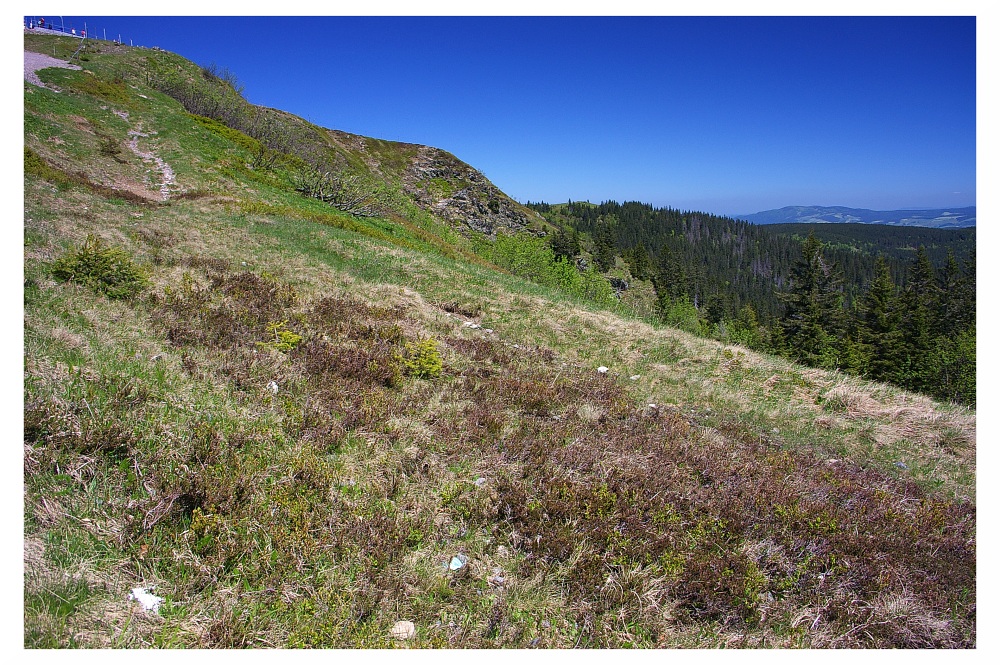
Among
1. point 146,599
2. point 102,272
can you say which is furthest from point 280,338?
point 146,599

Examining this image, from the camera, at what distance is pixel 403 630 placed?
2.95m

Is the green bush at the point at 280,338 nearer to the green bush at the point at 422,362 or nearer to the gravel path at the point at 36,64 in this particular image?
the green bush at the point at 422,362

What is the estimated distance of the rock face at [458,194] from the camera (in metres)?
63.4

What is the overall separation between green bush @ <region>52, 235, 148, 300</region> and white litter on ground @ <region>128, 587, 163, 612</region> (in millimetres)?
6648

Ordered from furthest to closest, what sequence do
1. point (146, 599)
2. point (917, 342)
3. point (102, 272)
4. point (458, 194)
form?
1. point (458, 194)
2. point (917, 342)
3. point (102, 272)
4. point (146, 599)

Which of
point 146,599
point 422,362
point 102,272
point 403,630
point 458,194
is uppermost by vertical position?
point 458,194

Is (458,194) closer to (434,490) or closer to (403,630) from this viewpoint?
(434,490)

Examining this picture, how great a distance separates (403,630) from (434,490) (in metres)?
1.41

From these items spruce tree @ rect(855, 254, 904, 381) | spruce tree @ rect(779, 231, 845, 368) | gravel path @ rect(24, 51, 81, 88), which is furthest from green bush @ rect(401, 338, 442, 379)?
spruce tree @ rect(779, 231, 845, 368)

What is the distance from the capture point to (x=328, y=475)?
13.5ft

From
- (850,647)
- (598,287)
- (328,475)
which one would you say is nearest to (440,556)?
(328,475)

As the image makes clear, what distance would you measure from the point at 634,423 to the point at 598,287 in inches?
2076

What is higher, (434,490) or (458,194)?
(458,194)

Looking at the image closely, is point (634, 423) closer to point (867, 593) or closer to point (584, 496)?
point (584, 496)
